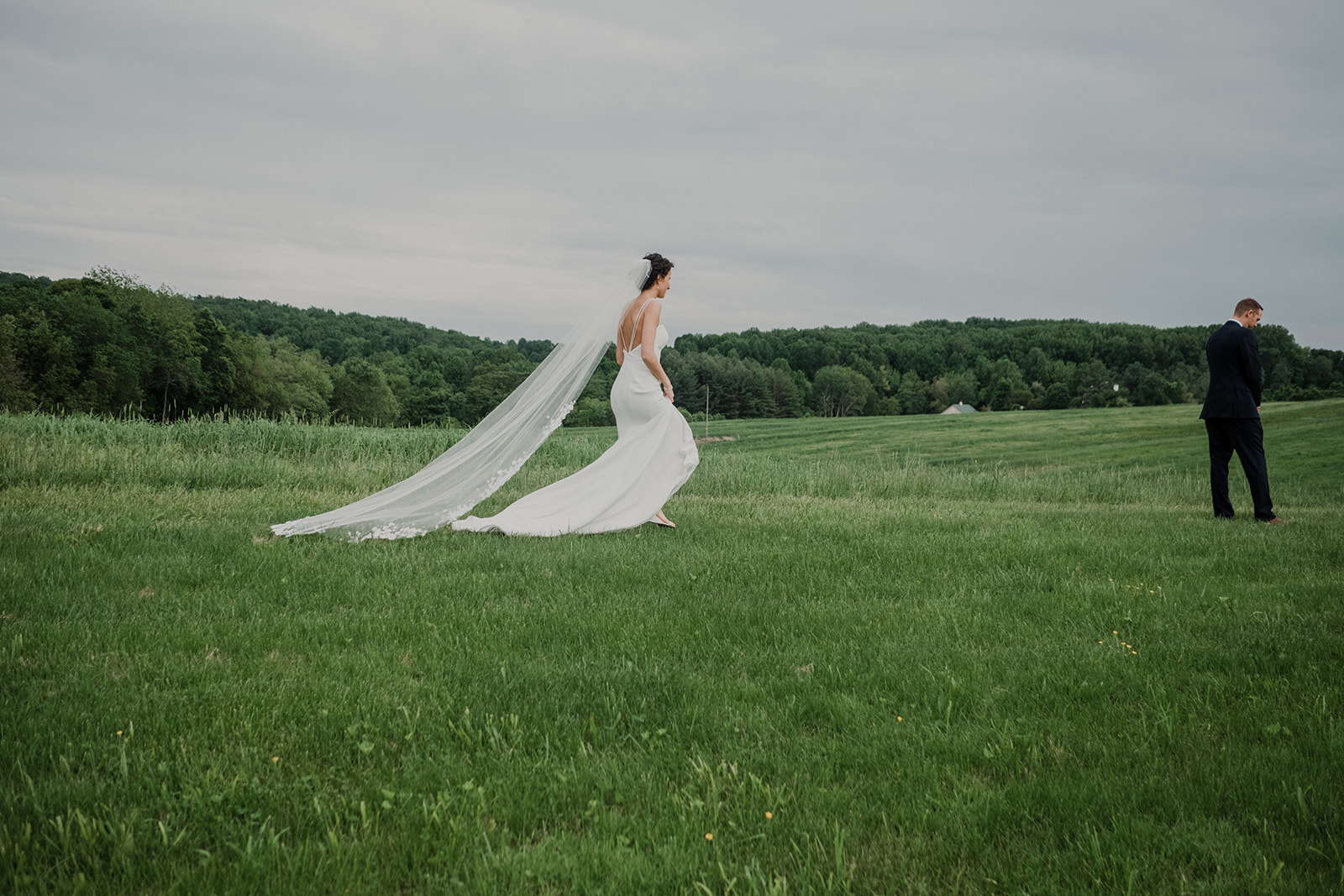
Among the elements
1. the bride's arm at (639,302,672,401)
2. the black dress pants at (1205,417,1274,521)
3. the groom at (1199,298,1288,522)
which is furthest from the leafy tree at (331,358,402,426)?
the groom at (1199,298,1288,522)

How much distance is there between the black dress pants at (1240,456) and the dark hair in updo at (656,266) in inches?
295

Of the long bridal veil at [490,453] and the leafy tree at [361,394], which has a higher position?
the leafy tree at [361,394]

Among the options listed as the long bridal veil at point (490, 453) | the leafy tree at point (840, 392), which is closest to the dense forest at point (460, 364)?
the leafy tree at point (840, 392)

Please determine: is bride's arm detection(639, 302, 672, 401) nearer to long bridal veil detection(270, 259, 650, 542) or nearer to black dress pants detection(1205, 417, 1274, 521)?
long bridal veil detection(270, 259, 650, 542)

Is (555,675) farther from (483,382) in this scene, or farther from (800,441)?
(483,382)

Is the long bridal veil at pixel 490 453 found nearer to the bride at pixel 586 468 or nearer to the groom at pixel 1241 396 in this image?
the bride at pixel 586 468

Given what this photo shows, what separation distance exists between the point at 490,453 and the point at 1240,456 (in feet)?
31.9

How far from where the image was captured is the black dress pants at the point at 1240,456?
10.4 meters

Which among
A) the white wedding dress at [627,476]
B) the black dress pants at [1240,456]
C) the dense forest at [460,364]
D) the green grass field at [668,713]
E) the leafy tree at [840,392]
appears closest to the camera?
the green grass field at [668,713]

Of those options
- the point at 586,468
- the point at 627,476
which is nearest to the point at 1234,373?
the point at 627,476

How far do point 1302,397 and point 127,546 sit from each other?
69789 millimetres

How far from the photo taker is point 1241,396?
10531 mm

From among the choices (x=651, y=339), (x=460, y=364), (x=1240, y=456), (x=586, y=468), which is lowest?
(x=1240, y=456)

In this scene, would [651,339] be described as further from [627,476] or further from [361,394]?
[361,394]
